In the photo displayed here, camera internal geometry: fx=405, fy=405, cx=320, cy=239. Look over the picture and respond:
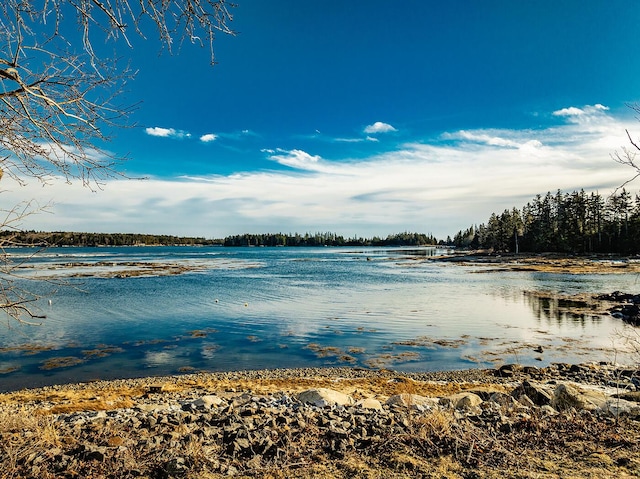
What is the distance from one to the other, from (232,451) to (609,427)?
5.31m

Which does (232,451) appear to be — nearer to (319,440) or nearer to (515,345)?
(319,440)

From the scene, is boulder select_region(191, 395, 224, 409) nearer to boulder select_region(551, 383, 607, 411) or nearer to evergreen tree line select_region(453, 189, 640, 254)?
boulder select_region(551, 383, 607, 411)

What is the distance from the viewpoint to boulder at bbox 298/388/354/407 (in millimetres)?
8466

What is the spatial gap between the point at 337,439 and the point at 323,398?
309 centimetres

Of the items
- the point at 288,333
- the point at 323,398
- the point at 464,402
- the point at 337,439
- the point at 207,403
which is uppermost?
the point at 337,439

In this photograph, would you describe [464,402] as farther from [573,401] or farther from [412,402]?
[573,401]

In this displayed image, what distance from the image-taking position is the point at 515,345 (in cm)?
1744

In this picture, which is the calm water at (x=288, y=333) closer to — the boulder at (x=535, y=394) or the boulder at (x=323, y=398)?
the boulder at (x=535, y=394)

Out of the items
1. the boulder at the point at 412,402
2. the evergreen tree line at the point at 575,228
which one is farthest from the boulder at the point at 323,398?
the evergreen tree line at the point at 575,228

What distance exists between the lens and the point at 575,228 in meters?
82.0

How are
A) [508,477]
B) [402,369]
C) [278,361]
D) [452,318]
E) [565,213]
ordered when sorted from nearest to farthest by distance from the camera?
[508,477]
[402,369]
[278,361]
[452,318]
[565,213]

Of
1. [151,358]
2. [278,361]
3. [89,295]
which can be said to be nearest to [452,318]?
[278,361]

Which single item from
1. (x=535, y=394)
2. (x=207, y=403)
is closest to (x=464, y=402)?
(x=535, y=394)

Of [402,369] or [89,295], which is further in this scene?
[89,295]
